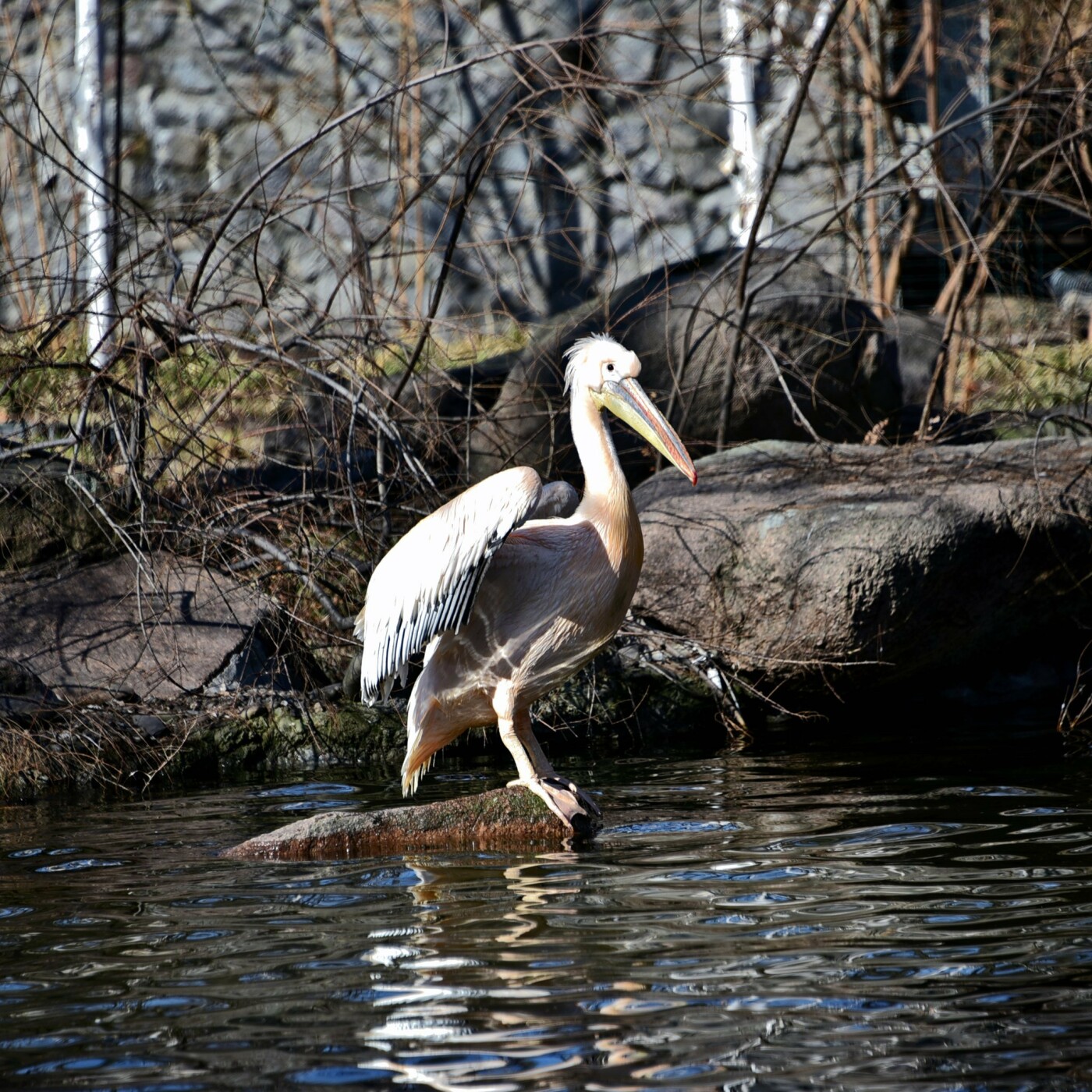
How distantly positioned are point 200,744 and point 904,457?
3.29 metres

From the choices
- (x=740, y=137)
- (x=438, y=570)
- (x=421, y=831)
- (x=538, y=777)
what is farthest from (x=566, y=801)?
(x=740, y=137)

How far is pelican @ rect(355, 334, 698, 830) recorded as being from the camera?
4098mm

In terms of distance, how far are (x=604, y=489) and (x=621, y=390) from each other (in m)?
0.34

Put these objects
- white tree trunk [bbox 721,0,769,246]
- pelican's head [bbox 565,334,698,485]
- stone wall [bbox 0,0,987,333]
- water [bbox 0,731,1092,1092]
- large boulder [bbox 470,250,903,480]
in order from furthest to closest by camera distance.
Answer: stone wall [bbox 0,0,987,333] < white tree trunk [bbox 721,0,769,246] < large boulder [bbox 470,250,903,480] < pelican's head [bbox 565,334,698,485] < water [bbox 0,731,1092,1092]

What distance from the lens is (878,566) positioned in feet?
18.7

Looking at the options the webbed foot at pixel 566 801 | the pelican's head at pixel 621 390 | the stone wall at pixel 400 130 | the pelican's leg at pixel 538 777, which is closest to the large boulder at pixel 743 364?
the stone wall at pixel 400 130

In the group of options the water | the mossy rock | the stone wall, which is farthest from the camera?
the stone wall

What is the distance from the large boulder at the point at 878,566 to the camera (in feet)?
18.8

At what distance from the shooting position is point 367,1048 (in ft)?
7.95

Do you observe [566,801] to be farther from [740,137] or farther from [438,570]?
[740,137]

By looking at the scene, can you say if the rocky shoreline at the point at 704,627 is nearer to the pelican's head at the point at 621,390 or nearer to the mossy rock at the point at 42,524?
the mossy rock at the point at 42,524

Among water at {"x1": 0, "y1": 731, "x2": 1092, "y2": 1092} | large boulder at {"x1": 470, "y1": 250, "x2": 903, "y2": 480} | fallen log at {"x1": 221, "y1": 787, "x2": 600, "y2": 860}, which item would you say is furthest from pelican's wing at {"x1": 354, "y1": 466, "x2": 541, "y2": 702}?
large boulder at {"x1": 470, "y1": 250, "x2": 903, "y2": 480}

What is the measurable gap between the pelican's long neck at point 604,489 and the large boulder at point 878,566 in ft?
5.26

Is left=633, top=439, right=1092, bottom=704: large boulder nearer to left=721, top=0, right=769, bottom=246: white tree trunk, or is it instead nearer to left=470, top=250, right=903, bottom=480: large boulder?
left=470, top=250, right=903, bottom=480: large boulder
